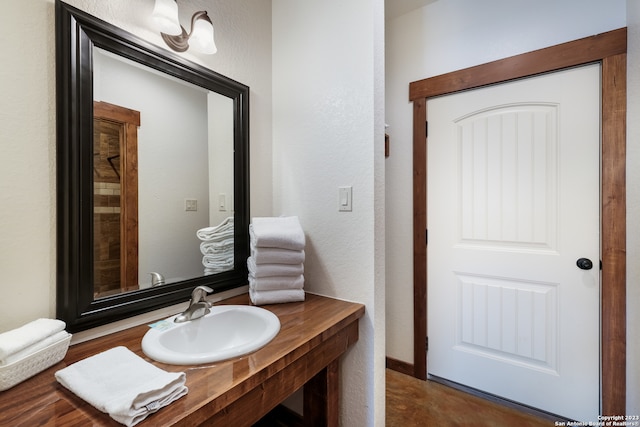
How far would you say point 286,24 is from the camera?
4.90 feet

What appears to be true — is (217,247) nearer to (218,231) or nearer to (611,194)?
(218,231)

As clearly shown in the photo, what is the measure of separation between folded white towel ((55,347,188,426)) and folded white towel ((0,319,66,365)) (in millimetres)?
115

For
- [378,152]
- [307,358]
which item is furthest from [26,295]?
[378,152]

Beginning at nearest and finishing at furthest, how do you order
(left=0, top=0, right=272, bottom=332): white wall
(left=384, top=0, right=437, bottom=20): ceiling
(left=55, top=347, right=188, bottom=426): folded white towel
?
(left=55, top=347, right=188, bottom=426): folded white towel < (left=0, top=0, right=272, bottom=332): white wall < (left=384, top=0, right=437, bottom=20): ceiling

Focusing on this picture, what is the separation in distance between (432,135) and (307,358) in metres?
1.57

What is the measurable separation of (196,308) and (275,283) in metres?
0.33

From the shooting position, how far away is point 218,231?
4.24 ft

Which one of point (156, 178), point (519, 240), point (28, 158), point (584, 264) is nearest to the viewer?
point (28, 158)

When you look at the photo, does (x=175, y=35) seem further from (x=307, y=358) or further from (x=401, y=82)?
(x=401, y=82)

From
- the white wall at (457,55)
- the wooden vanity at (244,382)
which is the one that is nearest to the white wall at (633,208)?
the white wall at (457,55)

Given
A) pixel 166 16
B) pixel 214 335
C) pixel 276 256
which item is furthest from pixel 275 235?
pixel 166 16

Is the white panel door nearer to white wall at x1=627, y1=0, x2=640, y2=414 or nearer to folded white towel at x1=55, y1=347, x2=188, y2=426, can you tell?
white wall at x1=627, y1=0, x2=640, y2=414

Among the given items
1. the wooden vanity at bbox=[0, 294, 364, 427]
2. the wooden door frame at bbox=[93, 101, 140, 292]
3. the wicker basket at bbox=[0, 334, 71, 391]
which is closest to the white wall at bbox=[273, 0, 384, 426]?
the wooden vanity at bbox=[0, 294, 364, 427]

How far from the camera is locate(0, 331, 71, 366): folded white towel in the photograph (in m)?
0.63
